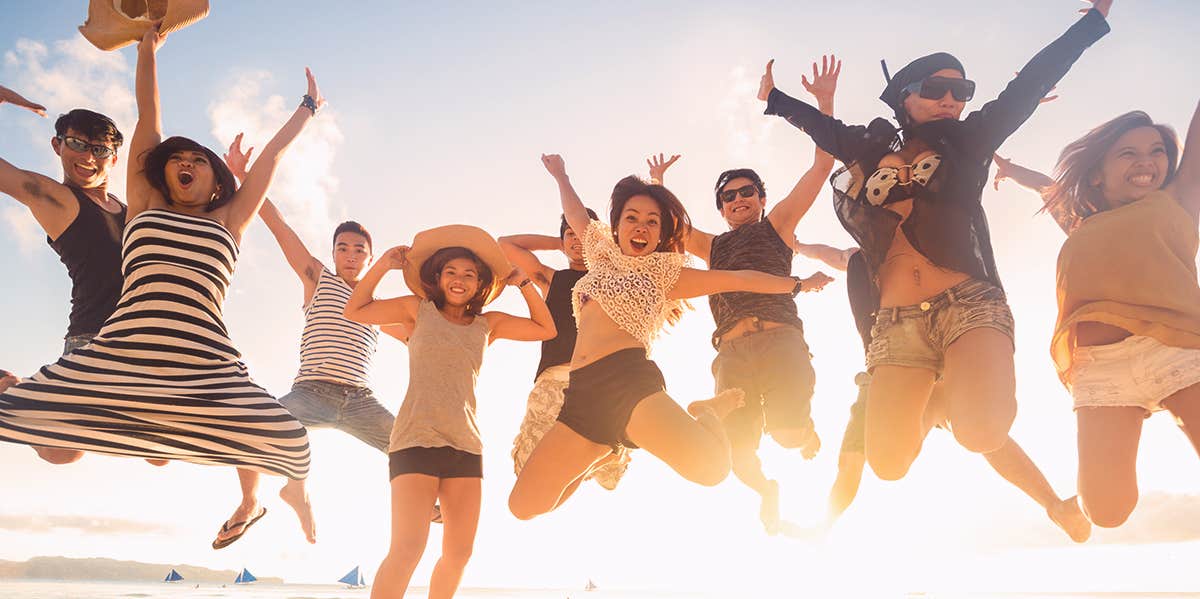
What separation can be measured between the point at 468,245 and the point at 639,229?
141cm

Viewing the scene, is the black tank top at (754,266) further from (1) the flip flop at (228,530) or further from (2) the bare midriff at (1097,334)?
(1) the flip flop at (228,530)

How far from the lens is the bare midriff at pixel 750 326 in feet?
20.6

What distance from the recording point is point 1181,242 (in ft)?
15.3

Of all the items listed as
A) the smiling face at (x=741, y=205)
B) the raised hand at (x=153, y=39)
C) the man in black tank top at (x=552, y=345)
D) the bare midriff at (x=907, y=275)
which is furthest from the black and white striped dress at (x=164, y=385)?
the smiling face at (x=741, y=205)

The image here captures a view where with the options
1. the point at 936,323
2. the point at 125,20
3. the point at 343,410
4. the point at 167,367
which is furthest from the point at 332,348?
the point at 936,323

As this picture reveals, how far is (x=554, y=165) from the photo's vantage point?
693cm

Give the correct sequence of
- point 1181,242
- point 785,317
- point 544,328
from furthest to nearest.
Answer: point 785,317, point 544,328, point 1181,242

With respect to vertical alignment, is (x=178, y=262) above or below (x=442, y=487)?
above

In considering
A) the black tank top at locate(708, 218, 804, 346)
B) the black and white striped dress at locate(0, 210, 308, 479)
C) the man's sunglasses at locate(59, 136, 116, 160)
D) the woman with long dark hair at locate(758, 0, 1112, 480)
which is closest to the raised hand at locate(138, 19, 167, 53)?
the man's sunglasses at locate(59, 136, 116, 160)

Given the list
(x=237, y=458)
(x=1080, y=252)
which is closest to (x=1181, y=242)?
(x=1080, y=252)

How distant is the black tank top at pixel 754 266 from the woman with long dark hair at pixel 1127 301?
2108 millimetres

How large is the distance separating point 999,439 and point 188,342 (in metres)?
4.67

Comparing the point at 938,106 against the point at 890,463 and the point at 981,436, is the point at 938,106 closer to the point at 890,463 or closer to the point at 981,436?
the point at 981,436

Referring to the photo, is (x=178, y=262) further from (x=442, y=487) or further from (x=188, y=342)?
(x=442, y=487)
